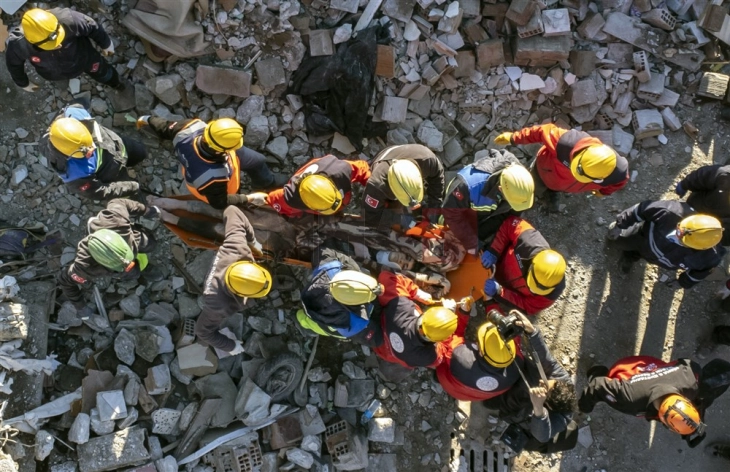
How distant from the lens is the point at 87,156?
4.92 meters

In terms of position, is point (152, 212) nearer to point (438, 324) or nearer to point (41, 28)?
point (41, 28)

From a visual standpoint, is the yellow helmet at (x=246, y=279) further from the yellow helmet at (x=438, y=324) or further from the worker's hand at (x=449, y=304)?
the worker's hand at (x=449, y=304)

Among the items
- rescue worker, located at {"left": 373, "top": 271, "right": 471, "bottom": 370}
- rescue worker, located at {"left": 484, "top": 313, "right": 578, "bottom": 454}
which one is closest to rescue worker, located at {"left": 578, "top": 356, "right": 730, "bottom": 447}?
rescue worker, located at {"left": 484, "top": 313, "right": 578, "bottom": 454}

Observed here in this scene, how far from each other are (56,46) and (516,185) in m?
4.55

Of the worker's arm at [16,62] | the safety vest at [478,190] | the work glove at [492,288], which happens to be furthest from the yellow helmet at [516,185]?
the worker's arm at [16,62]

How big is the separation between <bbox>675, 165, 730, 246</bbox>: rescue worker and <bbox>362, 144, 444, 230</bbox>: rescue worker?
102 inches

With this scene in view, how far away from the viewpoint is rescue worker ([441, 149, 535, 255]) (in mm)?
4867

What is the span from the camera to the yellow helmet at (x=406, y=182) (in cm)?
484

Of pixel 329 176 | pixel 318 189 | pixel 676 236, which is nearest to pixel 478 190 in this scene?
pixel 329 176

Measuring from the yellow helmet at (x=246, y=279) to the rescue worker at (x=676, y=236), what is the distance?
3919mm

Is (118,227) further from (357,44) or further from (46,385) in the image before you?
(357,44)

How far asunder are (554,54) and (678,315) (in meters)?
3.50

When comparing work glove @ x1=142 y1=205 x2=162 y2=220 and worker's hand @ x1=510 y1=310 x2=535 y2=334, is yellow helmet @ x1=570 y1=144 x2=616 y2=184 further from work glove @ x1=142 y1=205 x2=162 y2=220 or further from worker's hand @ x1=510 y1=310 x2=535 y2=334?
work glove @ x1=142 y1=205 x2=162 y2=220

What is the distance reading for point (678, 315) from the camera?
21.1 feet
